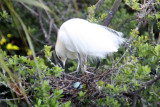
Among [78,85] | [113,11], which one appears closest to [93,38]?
[113,11]

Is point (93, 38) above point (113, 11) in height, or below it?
below

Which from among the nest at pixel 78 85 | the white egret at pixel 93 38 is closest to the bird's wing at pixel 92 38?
the white egret at pixel 93 38

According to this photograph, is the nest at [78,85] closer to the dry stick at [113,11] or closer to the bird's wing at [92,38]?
the bird's wing at [92,38]

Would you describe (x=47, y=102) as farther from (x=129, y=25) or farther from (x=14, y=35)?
(x=14, y=35)

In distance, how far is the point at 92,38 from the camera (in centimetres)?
225

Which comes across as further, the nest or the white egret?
the white egret

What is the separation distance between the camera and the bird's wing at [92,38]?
2.20 m

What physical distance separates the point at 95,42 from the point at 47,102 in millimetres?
990

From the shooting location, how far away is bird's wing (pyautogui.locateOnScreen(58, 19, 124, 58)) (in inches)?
86.5

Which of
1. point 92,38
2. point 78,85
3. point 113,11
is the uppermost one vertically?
point 113,11

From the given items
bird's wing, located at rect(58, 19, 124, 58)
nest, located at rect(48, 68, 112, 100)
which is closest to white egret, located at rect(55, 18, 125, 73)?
bird's wing, located at rect(58, 19, 124, 58)

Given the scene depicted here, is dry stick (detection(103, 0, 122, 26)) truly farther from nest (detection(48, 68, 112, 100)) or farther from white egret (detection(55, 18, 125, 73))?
nest (detection(48, 68, 112, 100))

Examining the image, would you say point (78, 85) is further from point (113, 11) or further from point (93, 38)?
point (113, 11)

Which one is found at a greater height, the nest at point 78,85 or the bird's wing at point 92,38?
the bird's wing at point 92,38
